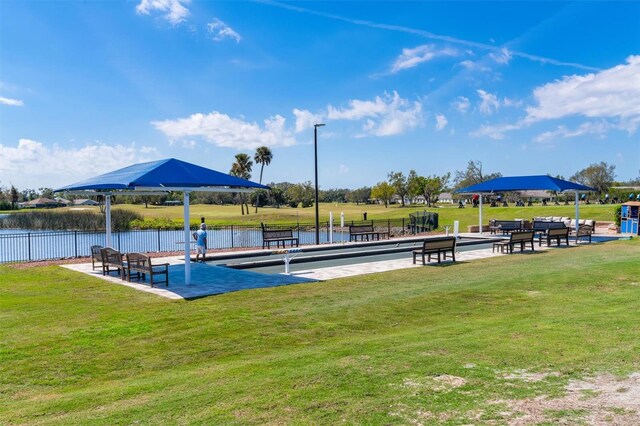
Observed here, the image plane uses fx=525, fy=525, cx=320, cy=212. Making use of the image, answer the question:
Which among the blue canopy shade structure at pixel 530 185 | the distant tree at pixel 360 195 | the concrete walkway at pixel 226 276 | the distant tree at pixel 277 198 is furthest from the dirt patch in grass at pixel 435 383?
the distant tree at pixel 360 195

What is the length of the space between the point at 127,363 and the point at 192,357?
81 centimetres

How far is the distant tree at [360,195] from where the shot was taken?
499ft

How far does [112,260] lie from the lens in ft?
48.2

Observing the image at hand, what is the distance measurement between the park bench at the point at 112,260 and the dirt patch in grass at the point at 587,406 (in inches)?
457

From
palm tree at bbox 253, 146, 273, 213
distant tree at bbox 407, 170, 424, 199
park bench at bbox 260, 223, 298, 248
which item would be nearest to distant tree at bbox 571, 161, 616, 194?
distant tree at bbox 407, 170, 424, 199

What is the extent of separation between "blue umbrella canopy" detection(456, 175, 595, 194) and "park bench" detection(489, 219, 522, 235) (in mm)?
1970

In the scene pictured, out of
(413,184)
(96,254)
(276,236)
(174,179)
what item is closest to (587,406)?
(174,179)

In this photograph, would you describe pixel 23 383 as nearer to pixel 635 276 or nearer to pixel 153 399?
pixel 153 399

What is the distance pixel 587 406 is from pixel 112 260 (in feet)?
42.7

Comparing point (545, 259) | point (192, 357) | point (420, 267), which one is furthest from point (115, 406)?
point (545, 259)

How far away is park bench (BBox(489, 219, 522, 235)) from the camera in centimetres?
2770

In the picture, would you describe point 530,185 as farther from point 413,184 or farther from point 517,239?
point 413,184

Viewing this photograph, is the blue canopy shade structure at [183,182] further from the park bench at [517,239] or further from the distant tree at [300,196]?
the distant tree at [300,196]

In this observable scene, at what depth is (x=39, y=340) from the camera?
7.63 m
